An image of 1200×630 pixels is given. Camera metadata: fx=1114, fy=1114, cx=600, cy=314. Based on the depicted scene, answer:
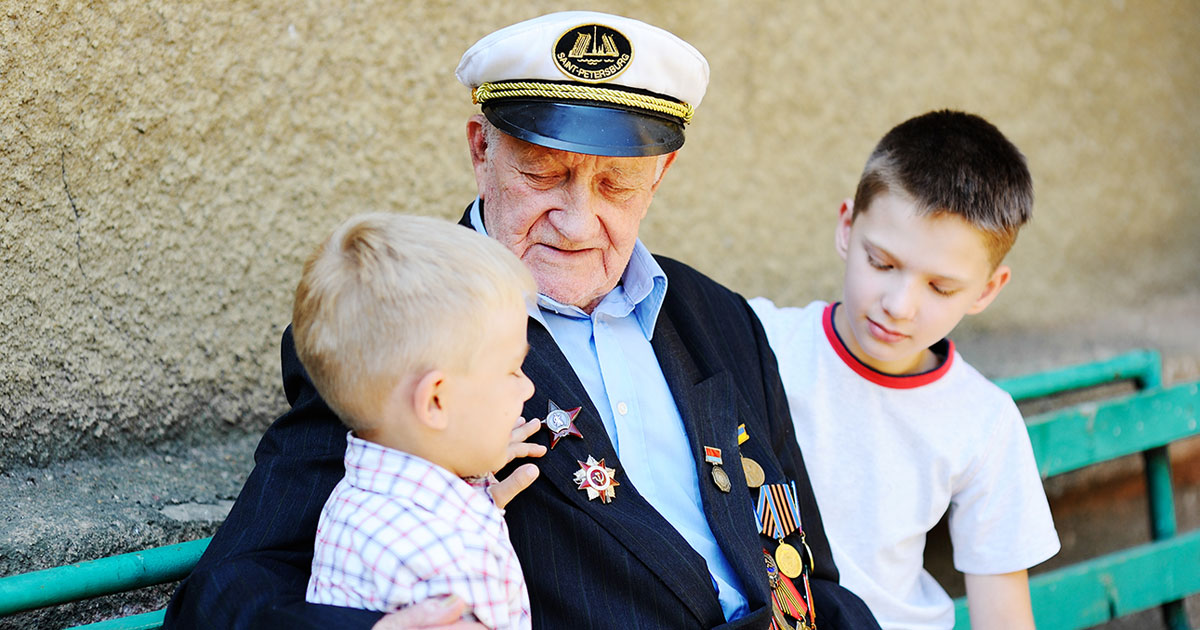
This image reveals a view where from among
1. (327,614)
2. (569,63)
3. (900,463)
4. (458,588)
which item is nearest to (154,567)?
(327,614)

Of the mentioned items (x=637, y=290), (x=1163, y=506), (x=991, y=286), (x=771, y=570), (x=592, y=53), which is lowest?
(x=1163, y=506)

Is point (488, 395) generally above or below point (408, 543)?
above

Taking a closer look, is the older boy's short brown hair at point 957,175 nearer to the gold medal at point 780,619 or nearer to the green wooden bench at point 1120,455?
the green wooden bench at point 1120,455

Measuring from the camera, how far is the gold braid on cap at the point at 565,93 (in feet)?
6.75

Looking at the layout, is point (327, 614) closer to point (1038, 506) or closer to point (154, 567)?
point (154, 567)

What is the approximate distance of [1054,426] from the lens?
10.4 ft

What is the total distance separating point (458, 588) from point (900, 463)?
1.41 m

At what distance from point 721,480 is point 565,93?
79 centimetres

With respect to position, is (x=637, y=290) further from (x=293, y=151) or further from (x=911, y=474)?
(x=293, y=151)

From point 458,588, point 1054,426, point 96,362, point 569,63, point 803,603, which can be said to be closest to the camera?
point 458,588

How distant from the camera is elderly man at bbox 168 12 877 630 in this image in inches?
73.7

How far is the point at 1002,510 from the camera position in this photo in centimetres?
257

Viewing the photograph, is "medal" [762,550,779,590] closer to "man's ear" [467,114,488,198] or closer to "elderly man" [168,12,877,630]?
"elderly man" [168,12,877,630]

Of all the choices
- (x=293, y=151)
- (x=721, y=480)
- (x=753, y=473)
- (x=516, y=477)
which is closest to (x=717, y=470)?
(x=721, y=480)
